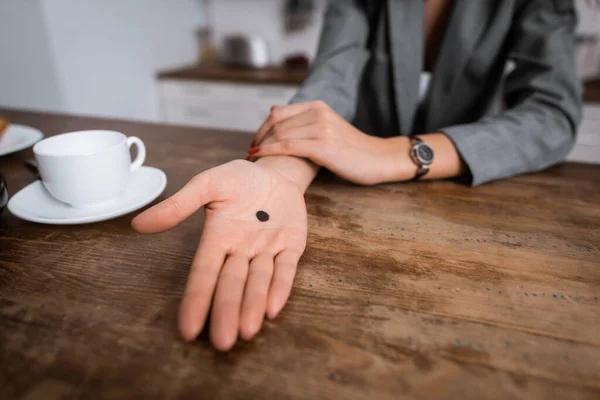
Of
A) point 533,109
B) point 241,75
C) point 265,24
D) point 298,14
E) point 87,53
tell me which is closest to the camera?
point 533,109

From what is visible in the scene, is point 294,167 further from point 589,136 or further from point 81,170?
point 589,136

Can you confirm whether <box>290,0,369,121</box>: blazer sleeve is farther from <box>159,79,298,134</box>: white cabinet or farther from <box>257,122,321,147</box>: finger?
<box>159,79,298,134</box>: white cabinet

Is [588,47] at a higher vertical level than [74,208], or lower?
lower

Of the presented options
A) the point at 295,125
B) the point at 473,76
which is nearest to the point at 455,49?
the point at 473,76

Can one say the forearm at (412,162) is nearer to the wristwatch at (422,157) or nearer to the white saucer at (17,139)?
the wristwatch at (422,157)

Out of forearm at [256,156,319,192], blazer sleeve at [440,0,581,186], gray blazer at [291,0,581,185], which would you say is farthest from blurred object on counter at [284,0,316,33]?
forearm at [256,156,319,192]

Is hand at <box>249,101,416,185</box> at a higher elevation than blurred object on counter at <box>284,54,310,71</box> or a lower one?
higher

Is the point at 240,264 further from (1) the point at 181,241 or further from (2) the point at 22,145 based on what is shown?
(2) the point at 22,145

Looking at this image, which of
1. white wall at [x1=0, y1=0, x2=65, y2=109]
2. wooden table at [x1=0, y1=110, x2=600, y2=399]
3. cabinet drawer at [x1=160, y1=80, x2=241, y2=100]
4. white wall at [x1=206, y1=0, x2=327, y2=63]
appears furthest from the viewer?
white wall at [x1=206, y1=0, x2=327, y2=63]
